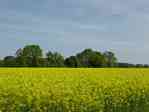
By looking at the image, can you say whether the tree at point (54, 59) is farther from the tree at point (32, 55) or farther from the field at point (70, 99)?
the field at point (70, 99)

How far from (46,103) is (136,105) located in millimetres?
3926

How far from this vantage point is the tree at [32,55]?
5721cm

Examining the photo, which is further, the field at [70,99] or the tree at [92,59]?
the tree at [92,59]

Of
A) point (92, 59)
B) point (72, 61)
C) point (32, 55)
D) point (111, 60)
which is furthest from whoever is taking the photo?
point (111, 60)

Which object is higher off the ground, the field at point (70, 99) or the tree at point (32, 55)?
the tree at point (32, 55)

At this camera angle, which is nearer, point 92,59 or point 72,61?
point 72,61

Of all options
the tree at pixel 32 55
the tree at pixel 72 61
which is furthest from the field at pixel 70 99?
the tree at pixel 72 61

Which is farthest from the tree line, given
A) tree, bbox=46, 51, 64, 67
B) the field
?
the field

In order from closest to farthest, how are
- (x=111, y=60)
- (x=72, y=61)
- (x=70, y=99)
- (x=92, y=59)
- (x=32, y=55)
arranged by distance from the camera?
(x=70, y=99) < (x=72, y=61) < (x=32, y=55) < (x=92, y=59) < (x=111, y=60)

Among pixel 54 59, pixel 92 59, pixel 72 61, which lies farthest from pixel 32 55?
A: pixel 92 59

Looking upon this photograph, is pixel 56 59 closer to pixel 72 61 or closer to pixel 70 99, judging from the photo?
pixel 72 61

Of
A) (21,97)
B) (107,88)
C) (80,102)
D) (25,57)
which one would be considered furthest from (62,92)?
(25,57)

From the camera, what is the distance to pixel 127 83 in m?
14.4

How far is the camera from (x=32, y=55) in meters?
61.7
